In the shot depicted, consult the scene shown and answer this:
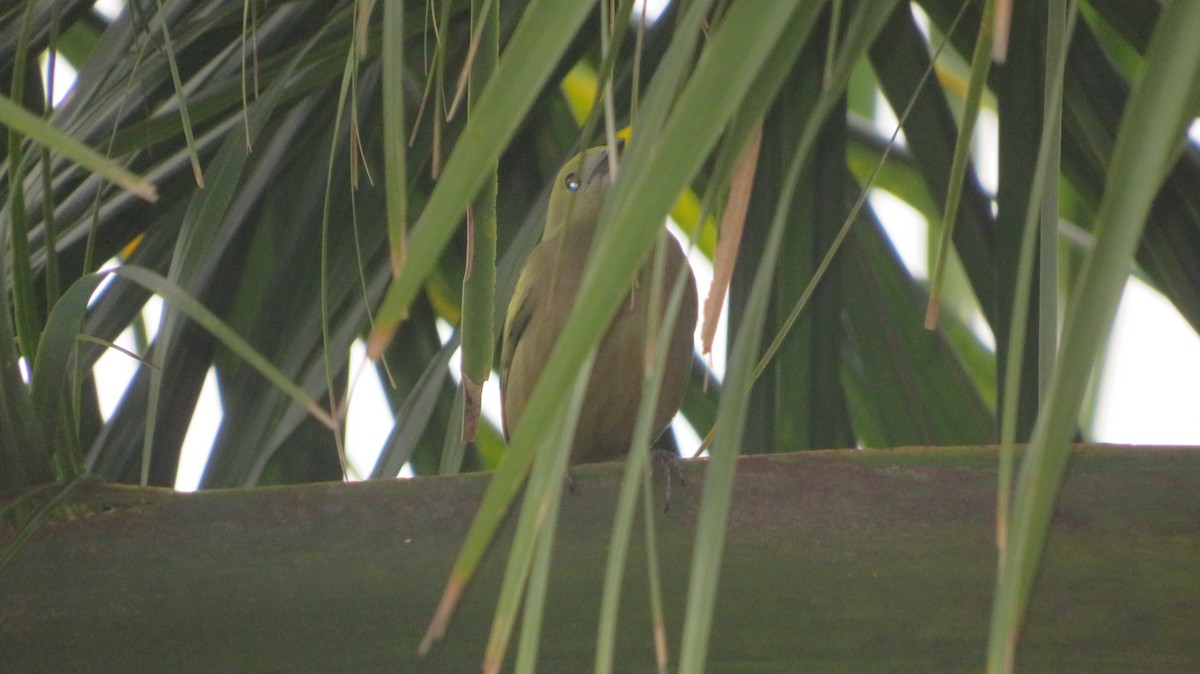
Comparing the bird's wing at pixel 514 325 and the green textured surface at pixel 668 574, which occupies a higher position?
the bird's wing at pixel 514 325

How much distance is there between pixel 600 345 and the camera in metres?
2.79

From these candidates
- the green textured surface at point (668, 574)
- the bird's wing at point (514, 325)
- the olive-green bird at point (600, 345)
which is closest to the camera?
the green textured surface at point (668, 574)

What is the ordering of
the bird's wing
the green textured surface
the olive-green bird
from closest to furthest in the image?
the green textured surface < the olive-green bird < the bird's wing

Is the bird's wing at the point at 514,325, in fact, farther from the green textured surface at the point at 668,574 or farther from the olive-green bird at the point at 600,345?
the green textured surface at the point at 668,574

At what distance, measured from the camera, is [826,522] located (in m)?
1.07

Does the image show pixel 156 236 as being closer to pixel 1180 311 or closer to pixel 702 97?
pixel 1180 311

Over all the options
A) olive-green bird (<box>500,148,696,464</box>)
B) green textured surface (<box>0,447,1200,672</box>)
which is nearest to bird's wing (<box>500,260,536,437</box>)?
olive-green bird (<box>500,148,696,464</box>)

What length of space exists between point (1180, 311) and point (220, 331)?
1391 millimetres

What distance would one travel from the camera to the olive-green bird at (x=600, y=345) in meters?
2.52

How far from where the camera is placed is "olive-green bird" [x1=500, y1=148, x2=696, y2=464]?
8.25 ft

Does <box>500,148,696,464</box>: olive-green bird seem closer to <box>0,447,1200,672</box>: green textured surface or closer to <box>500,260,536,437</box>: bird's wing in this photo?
<box>500,260,536,437</box>: bird's wing

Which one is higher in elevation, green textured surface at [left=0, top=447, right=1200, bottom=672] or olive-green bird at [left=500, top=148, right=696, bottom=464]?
olive-green bird at [left=500, top=148, right=696, bottom=464]

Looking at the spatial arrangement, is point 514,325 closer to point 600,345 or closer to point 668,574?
point 600,345

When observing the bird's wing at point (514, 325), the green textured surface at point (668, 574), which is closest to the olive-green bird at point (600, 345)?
the bird's wing at point (514, 325)
